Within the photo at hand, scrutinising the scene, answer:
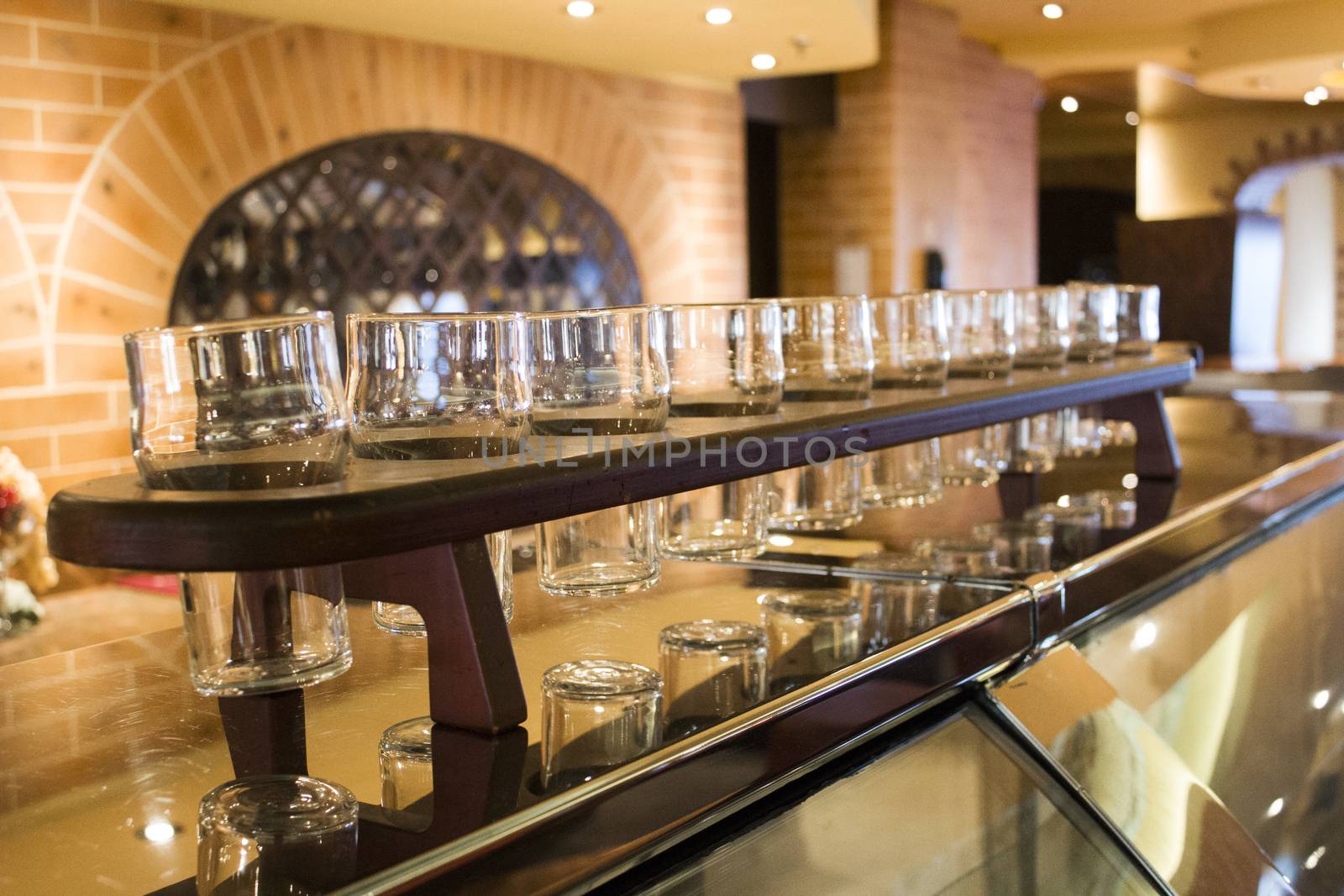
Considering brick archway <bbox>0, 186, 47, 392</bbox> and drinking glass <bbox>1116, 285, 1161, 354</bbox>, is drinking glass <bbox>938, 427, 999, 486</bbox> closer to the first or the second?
drinking glass <bbox>1116, 285, 1161, 354</bbox>

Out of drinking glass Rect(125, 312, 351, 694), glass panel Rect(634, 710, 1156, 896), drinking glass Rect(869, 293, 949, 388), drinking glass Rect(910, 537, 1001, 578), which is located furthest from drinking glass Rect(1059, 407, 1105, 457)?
drinking glass Rect(125, 312, 351, 694)

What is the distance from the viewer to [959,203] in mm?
6895

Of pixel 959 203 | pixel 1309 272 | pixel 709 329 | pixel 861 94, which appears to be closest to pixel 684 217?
pixel 861 94

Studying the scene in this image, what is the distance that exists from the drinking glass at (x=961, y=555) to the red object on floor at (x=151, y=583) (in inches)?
80.0

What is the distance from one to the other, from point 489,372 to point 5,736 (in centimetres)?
42

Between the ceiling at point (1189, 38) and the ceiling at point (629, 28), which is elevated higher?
the ceiling at point (1189, 38)

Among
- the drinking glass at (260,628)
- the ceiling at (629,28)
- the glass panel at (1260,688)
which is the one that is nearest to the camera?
the drinking glass at (260,628)

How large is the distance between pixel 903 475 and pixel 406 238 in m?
2.96

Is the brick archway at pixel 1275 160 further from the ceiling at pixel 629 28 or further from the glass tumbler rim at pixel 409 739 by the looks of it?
the glass tumbler rim at pixel 409 739

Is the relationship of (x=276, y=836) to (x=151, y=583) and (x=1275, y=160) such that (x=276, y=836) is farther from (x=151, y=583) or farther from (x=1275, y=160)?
(x=1275, y=160)

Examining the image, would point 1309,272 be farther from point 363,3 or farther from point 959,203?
point 363,3

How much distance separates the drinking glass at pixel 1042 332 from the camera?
59.3 inches

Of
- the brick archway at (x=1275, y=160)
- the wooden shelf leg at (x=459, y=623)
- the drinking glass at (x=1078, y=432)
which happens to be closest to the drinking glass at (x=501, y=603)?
the wooden shelf leg at (x=459, y=623)

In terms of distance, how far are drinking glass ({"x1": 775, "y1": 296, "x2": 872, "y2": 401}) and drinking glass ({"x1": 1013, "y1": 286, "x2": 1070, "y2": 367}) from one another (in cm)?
45
